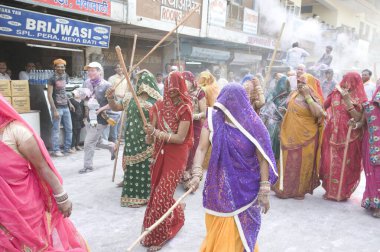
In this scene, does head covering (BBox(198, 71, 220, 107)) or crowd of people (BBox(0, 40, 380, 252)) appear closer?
crowd of people (BBox(0, 40, 380, 252))

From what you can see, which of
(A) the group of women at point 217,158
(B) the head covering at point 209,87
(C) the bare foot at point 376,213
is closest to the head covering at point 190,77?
(A) the group of women at point 217,158

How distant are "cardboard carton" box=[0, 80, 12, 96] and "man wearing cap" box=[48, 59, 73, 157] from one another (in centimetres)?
70

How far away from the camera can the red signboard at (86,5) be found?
8.50 metres

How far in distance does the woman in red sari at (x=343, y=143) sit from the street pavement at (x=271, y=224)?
242 mm

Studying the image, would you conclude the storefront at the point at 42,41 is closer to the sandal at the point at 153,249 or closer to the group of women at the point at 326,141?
the sandal at the point at 153,249

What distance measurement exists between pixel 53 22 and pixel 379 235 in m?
7.57

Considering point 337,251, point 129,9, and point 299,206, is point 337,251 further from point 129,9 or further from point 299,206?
point 129,9

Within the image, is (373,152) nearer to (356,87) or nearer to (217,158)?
(356,87)

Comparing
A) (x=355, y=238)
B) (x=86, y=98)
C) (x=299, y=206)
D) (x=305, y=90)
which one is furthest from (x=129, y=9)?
(x=355, y=238)

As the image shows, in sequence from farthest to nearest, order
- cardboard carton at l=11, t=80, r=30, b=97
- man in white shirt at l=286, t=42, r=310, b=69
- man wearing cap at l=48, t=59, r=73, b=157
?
man in white shirt at l=286, t=42, r=310, b=69 → man wearing cap at l=48, t=59, r=73, b=157 → cardboard carton at l=11, t=80, r=30, b=97

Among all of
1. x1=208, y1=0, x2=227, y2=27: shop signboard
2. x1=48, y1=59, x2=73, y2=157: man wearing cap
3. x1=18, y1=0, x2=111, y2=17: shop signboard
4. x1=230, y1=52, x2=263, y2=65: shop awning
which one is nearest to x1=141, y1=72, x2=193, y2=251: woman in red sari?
x1=48, y1=59, x2=73, y2=157: man wearing cap

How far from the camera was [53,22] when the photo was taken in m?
8.29

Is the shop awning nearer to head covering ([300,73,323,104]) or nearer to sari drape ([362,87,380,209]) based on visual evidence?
head covering ([300,73,323,104])

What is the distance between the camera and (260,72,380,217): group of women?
4.78 meters
